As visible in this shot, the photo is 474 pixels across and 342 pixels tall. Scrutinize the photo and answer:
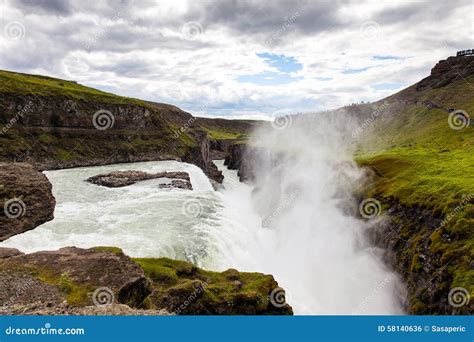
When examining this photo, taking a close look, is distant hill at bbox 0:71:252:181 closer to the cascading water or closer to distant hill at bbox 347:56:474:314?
the cascading water

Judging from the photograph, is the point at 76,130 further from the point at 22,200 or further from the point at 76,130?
the point at 22,200

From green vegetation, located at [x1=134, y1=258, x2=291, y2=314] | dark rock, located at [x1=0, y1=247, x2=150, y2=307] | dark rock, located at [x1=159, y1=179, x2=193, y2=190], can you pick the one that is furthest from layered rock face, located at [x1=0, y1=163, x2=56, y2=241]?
dark rock, located at [x1=159, y1=179, x2=193, y2=190]

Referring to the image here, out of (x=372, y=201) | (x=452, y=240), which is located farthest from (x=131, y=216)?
(x=452, y=240)

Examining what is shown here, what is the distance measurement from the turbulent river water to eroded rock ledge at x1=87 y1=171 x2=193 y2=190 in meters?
9.97

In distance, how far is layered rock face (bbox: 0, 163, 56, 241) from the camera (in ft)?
84.6

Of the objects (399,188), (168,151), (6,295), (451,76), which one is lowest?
(6,295)

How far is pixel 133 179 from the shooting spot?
2776 inches

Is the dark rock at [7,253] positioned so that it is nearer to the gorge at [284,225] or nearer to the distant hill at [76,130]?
the gorge at [284,225]

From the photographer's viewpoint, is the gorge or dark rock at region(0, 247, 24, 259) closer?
dark rock at region(0, 247, 24, 259)

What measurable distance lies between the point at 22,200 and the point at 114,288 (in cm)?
1610

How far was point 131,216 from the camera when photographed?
135 feet

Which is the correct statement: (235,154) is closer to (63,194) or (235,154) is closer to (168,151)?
(168,151)

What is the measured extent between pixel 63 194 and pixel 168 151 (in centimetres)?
6917

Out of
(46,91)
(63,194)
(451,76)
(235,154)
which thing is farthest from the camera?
(235,154)
